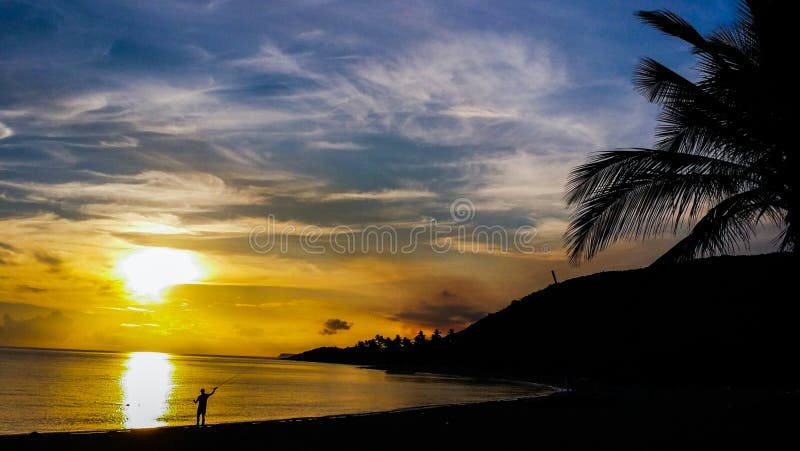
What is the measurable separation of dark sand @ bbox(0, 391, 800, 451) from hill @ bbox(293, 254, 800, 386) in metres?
3.28

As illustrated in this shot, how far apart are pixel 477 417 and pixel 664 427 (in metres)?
4.93

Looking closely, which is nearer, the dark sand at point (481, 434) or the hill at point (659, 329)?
the dark sand at point (481, 434)

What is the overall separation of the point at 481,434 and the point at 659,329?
86.7 meters

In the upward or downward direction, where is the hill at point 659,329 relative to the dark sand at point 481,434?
upward

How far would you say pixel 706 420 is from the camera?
44.6 feet

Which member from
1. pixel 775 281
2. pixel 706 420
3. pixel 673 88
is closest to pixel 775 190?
pixel 673 88

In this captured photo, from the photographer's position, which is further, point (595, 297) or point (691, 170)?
point (595, 297)

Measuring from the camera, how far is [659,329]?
91625mm

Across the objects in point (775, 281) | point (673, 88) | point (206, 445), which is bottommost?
point (206, 445)

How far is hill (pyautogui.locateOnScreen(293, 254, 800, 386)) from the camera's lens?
187ft

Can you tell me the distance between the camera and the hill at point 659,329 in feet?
187

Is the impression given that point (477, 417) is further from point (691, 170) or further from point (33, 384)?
point (33, 384)

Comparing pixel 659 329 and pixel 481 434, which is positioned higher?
pixel 659 329

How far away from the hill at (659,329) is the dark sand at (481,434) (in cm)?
328
